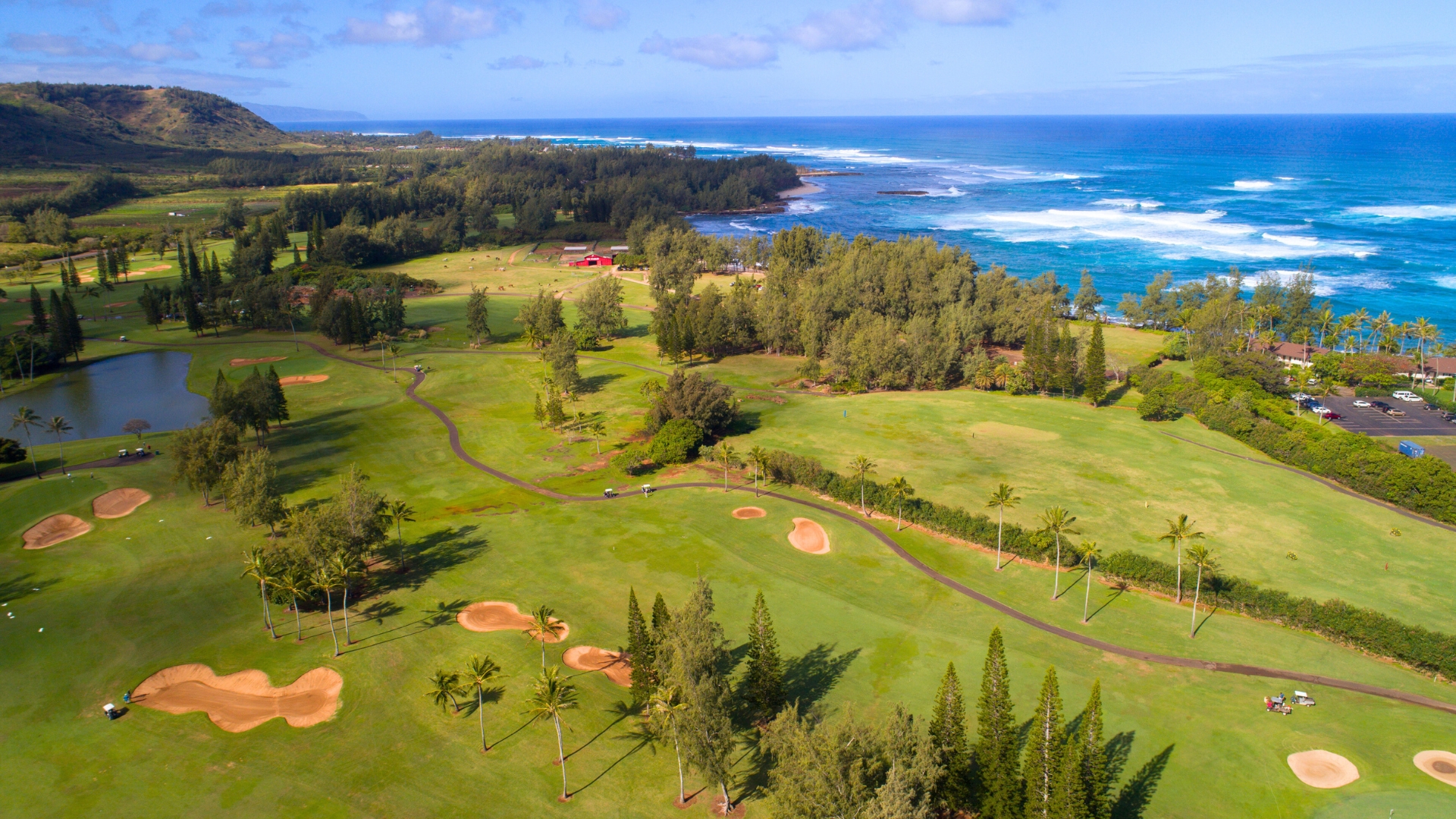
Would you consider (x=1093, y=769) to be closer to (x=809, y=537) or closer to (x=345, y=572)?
(x=809, y=537)

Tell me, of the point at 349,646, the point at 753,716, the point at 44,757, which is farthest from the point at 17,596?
the point at 753,716

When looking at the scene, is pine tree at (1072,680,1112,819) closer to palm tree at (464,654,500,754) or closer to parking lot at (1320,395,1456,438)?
palm tree at (464,654,500,754)

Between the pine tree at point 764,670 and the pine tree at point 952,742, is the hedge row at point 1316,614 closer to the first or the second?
the pine tree at point 952,742

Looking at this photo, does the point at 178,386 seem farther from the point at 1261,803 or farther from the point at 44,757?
the point at 1261,803

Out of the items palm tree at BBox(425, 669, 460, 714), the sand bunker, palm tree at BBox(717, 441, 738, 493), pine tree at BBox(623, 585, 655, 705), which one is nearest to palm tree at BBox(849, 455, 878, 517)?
palm tree at BBox(717, 441, 738, 493)

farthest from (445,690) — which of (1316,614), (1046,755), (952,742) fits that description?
(1316,614)
